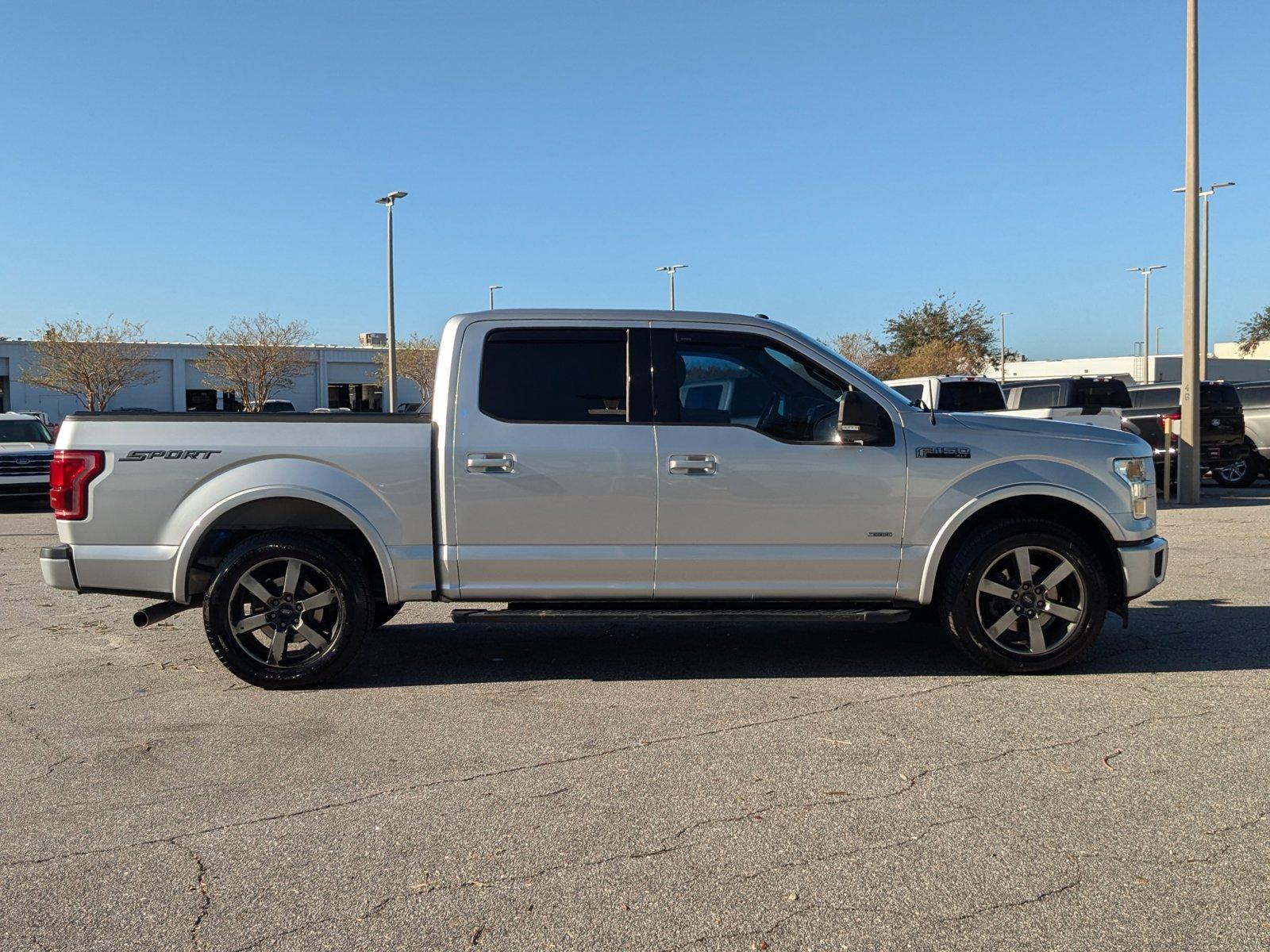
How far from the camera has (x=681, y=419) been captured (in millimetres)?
6293

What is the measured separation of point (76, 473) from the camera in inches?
241

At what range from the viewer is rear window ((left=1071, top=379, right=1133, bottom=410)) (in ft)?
65.4

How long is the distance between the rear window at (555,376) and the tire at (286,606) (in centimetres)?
120

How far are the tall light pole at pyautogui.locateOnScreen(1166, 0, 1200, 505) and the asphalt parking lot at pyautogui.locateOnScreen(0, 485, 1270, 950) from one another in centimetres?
1120

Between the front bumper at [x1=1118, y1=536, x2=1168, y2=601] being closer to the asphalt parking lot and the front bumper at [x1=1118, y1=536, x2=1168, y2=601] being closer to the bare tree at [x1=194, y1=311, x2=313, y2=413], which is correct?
the asphalt parking lot

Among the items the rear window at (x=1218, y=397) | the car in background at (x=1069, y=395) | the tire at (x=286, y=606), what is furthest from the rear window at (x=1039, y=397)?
the tire at (x=286, y=606)

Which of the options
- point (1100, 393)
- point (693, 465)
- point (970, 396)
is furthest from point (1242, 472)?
point (693, 465)

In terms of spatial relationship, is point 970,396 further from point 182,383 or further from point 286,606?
point 182,383

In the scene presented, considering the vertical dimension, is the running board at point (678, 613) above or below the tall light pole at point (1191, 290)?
below

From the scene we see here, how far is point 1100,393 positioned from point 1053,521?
15.4 metres

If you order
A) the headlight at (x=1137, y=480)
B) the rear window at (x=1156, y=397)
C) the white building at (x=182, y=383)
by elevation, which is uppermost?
the white building at (x=182, y=383)

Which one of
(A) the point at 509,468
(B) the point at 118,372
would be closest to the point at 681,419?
(A) the point at 509,468

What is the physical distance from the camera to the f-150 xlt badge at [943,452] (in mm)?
6320

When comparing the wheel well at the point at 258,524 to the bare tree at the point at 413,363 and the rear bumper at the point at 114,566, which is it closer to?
the rear bumper at the point at 114,566
